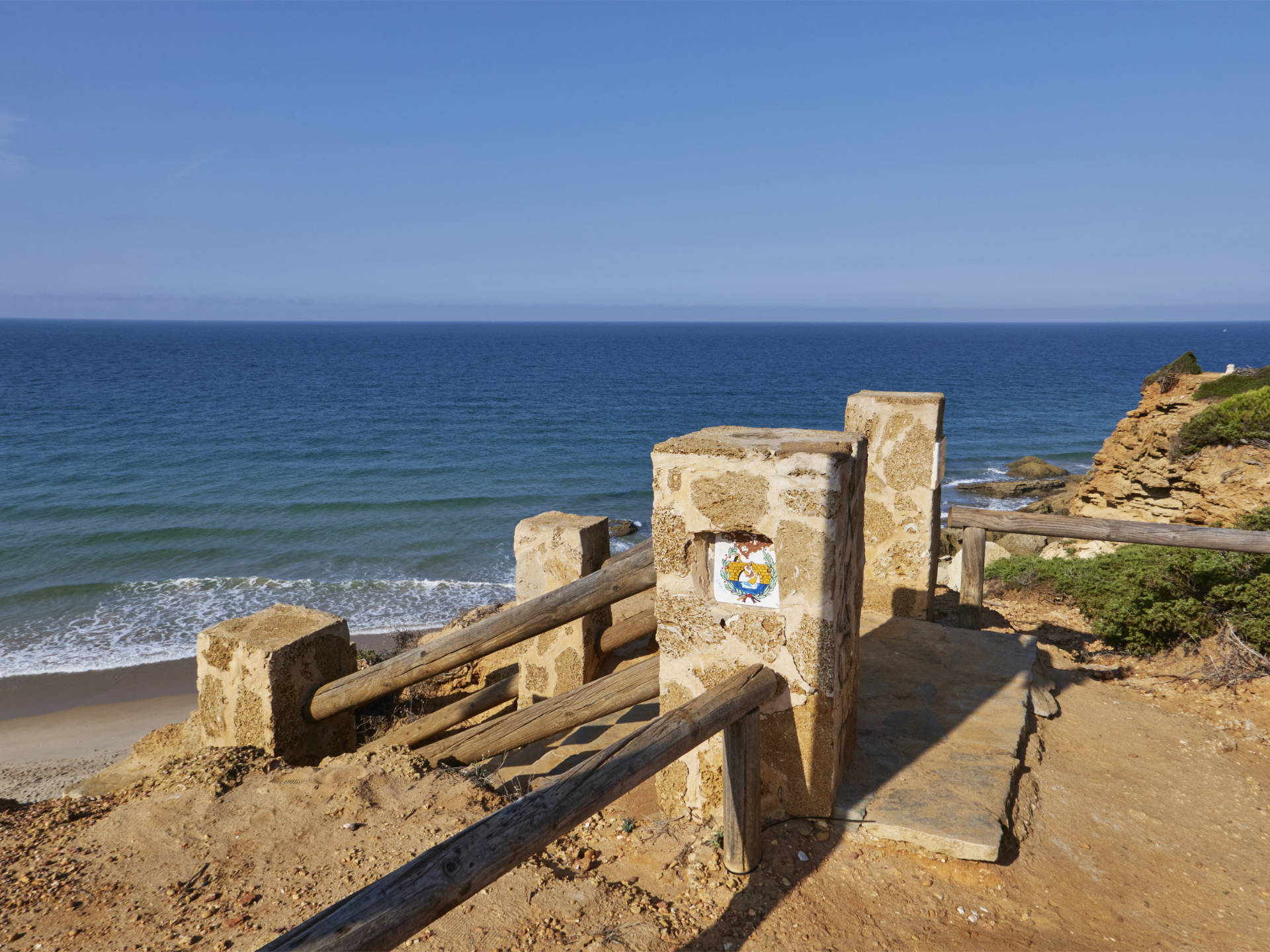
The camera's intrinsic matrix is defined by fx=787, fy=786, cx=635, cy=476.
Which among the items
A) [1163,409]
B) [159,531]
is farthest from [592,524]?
[159,531]

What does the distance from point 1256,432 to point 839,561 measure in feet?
34.0

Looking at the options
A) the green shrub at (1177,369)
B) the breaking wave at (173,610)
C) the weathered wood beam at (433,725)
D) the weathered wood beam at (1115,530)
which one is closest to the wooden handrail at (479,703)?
the weathered wood beam at (433,725)

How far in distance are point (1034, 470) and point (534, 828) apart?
29.9 metres

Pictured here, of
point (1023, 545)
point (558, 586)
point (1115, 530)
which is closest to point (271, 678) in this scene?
point (558, 586)

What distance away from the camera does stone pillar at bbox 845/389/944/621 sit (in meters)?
6.04

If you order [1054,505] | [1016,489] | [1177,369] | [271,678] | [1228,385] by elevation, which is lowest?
[1016,489]

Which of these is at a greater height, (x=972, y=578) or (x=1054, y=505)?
(x=972, y=578)

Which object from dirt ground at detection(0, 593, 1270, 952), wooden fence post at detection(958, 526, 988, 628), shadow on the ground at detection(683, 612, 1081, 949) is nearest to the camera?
dirt ground at detection(0, 593, 1270, 952)

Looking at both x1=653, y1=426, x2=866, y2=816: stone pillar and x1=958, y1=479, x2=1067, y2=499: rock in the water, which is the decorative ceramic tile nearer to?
x1=653, y1=426, x2=866, y2=816: stone pillar

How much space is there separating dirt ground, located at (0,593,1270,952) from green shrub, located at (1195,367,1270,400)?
482 inches

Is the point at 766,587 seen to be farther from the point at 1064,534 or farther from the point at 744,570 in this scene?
the point at 1064,534

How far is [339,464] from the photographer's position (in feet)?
89.7

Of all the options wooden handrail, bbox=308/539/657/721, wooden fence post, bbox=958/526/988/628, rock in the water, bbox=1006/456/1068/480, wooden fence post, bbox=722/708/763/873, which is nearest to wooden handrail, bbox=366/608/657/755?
wooden handrail, bbox=308/539/657/721

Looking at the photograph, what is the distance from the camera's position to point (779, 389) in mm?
56219
